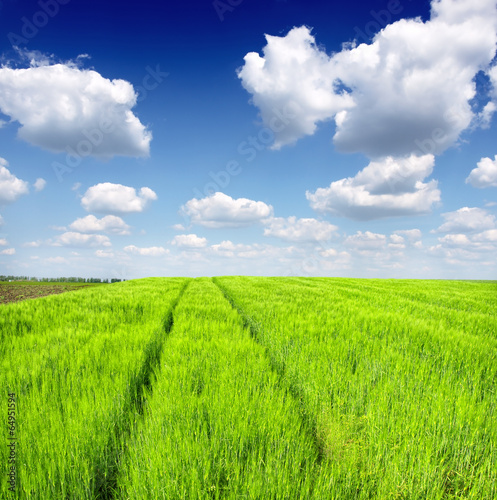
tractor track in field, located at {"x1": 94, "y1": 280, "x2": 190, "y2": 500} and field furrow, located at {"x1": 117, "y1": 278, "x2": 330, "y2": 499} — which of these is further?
tractor track in field, located at {"x1": 94, "y1": 280, "x2": 190, "y2": 500}

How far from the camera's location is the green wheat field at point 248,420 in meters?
1.51

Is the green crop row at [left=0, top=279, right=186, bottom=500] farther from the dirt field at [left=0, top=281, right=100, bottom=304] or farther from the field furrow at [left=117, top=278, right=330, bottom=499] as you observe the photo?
the dirt field at [left=0, top=281, right=100, bottom=304]

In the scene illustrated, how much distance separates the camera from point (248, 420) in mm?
1964

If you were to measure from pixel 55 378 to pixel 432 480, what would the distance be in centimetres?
319

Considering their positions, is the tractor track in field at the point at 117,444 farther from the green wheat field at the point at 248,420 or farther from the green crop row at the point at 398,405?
the green crop row at the point at 398,405

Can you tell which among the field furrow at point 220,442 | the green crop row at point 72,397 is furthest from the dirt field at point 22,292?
the field furrow at point 220,442

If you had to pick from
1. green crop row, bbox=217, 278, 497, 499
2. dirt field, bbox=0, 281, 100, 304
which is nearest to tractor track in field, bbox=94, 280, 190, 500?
green crop row, bbox=217, 278, 497, 499

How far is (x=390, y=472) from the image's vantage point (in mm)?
1581

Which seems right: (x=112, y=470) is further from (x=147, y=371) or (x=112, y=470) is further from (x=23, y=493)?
(x=147, y=371)

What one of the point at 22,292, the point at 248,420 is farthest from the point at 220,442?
the point at 22,292

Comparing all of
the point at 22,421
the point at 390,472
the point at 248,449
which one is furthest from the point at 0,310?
the point at 390,472

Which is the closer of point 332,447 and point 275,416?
point 332,447

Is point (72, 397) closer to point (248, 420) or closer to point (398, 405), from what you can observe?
point (248, 420)

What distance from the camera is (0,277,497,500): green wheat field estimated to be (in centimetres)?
151
